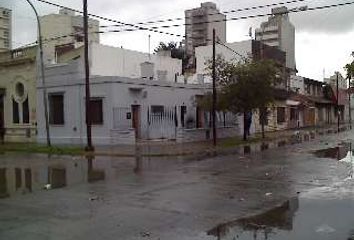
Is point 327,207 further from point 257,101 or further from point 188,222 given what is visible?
point 257,101

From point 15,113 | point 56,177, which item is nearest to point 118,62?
point 15,113

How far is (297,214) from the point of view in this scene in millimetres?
10500

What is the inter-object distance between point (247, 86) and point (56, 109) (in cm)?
1255

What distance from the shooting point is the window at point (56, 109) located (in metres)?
35.6

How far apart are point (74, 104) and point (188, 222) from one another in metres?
25.7

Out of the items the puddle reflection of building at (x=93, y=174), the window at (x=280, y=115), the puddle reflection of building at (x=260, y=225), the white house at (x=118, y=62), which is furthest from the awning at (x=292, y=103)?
the puddle reflection of building at (x=260, y=225)

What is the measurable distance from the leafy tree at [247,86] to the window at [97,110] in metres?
7.73

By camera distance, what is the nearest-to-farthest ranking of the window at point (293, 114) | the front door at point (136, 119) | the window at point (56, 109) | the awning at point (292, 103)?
the front door at point (136, 119), the window at point (56, 109), the awning at point (292, 103), the window at point (293, 114)

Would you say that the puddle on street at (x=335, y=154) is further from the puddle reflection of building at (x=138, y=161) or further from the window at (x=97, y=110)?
the window at (x=97, y=110)

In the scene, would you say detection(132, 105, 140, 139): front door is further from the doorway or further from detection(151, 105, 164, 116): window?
detection(151, 105, 164, 116): window

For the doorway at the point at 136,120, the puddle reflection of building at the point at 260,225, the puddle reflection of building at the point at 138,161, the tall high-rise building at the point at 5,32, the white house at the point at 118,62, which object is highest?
the tall high-rise building at the point at 5,32

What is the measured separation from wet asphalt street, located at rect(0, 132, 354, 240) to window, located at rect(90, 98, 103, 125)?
12220 mm

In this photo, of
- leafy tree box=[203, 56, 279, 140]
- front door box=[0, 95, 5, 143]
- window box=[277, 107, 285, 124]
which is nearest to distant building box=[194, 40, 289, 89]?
window box=[277, 107, 285, 124]

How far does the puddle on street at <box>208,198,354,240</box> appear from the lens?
879 centimetres
